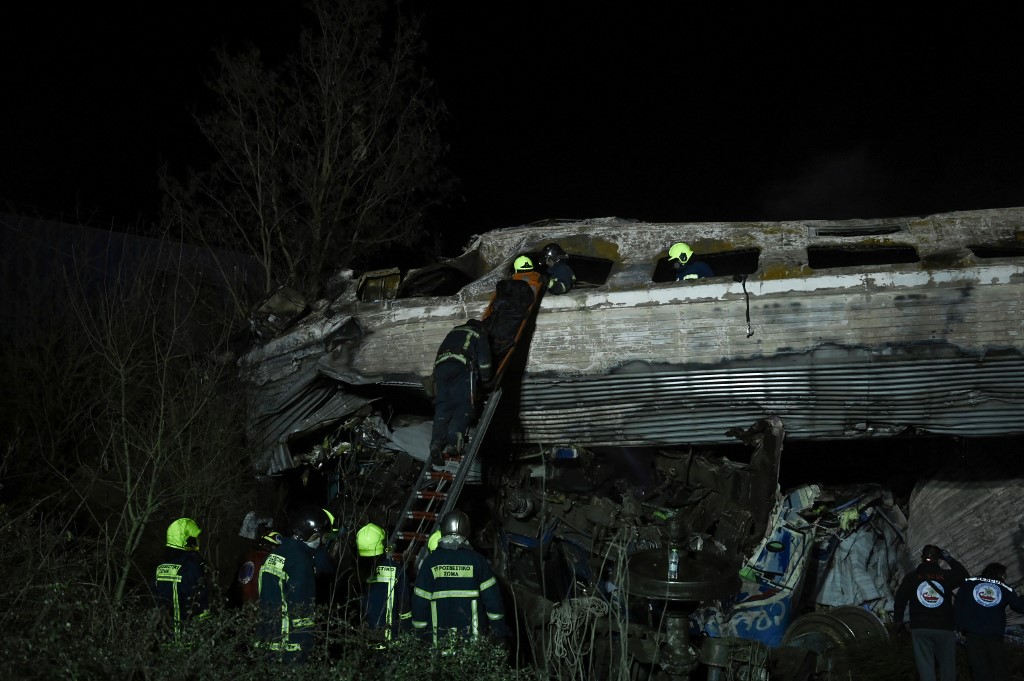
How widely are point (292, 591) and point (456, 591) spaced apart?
0.87m

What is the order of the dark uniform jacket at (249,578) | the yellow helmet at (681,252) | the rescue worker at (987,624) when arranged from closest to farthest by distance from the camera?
the dark uniform jacket at (249,578) < the rescue worker at (987,624) < the yellow helmet at (681,252)

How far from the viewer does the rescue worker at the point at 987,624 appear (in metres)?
5.39

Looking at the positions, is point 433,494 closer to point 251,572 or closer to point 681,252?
point 251,572

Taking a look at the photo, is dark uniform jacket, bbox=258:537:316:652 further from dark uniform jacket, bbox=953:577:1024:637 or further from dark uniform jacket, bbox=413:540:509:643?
dark uniform jacket, bbox=953:577:1024:637

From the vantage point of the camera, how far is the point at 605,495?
6945mm

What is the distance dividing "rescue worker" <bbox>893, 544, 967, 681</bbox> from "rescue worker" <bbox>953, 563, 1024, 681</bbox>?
10 centimetres

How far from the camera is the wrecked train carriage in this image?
5438 mm

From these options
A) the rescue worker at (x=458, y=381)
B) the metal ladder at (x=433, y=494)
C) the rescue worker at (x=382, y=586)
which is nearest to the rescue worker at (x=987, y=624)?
the metal ladder at (x=433, y=494)

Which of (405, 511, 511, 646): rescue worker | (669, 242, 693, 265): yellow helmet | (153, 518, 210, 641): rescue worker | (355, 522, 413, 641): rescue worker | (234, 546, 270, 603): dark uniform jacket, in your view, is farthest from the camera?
(669, 242, 693, 265): yellow helmet

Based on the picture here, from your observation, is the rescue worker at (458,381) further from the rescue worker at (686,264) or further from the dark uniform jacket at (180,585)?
the dark uniform jacket at (180,585)

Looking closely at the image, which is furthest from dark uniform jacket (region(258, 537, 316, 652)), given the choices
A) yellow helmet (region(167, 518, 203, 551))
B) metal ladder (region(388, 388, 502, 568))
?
metal ladder (region(388, 388, 502, 568))

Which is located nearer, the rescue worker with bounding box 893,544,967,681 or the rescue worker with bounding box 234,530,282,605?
the rescue worker with bounding box 234,530,282,605

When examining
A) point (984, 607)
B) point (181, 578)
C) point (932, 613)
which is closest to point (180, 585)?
point (181, 578)

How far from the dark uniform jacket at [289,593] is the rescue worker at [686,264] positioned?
3.38 metres
